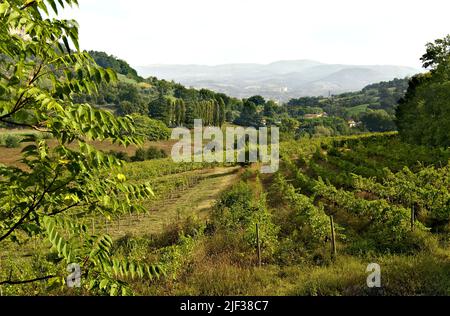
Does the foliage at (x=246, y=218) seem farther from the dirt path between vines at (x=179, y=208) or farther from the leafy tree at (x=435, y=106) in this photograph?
the leafy tree at (x=435, y=106)

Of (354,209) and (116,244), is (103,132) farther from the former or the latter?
(354,209)

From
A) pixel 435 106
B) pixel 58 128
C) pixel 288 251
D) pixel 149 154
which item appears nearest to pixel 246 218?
pixel 288 251

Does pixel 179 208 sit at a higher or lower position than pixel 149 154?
higher

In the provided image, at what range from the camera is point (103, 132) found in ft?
12.5

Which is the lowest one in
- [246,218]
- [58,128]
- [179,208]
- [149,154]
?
[149,154]

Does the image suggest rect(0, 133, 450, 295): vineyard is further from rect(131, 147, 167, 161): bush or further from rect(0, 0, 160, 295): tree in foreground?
rect(131, 147, 167, 161): bush

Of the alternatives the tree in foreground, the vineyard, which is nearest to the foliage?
the vineyard

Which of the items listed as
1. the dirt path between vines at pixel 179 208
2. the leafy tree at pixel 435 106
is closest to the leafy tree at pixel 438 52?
the leafy tree at pixel 435 106

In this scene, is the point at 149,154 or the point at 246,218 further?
the point at 149,154

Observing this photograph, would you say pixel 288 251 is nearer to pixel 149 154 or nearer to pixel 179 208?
pixel 179 208

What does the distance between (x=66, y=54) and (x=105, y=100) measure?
155m

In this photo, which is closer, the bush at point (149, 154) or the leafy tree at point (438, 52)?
the leafy tree at point (438, 52)
